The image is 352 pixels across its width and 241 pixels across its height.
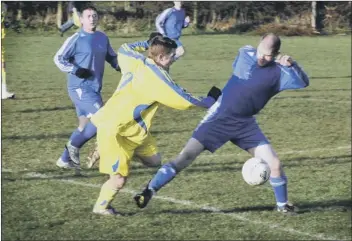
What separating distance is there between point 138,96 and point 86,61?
52.3 inches

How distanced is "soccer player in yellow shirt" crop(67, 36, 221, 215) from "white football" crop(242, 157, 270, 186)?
744mm

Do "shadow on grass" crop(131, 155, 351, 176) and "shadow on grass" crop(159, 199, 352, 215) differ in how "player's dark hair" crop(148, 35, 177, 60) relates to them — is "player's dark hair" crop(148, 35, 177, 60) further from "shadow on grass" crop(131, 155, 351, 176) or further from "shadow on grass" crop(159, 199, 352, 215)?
"shadow on grass" crop(131, 155, 351, 176)

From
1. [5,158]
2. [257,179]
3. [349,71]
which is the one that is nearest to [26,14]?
[5,158]

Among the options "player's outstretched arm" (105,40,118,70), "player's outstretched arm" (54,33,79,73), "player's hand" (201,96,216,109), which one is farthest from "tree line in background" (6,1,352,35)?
"player's hand" (201,96,216,109)

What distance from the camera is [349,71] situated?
24.1 metres

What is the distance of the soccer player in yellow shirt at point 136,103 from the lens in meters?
5.98

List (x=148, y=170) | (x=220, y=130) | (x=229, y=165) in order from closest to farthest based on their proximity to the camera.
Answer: (x=220, y=130) → (x=148, y=170) → (x=229, y=165)

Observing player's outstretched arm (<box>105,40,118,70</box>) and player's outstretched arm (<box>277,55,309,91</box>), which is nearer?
player's outstretched arm (<box>277,55,309,91</box>)

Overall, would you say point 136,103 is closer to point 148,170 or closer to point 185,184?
point 185,184

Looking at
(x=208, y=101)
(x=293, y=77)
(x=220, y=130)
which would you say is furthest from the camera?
(x=220, y=130)

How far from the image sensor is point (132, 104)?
6395 mm

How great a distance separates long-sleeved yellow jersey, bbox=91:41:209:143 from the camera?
6141 mm

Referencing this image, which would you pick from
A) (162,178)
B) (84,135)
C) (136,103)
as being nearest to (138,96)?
(136,103)

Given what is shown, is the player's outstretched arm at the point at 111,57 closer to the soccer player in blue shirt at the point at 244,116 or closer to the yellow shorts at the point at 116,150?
the yellow shorts at the point at 116,150
